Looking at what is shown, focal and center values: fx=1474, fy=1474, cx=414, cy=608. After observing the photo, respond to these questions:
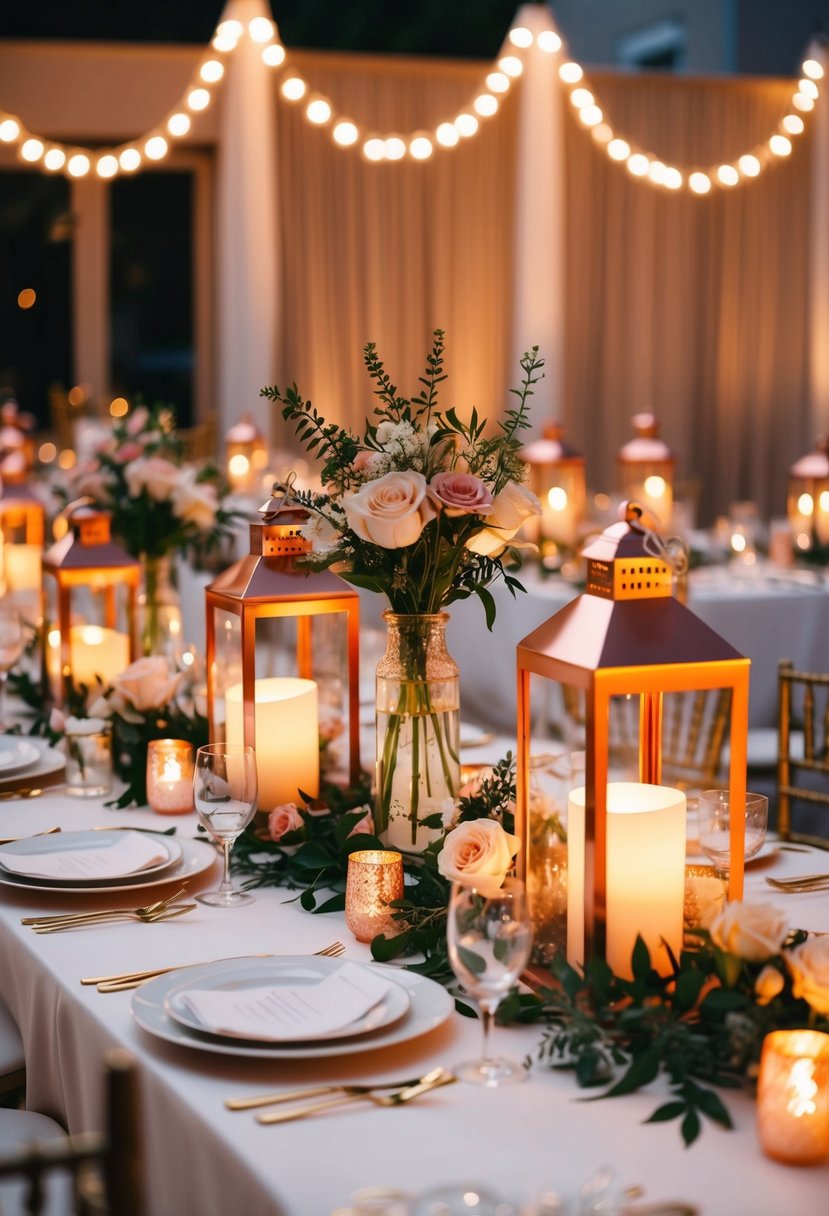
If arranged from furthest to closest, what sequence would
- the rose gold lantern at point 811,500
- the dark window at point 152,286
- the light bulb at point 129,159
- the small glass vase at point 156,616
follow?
the dark window at point 152,286 → the light bulb at point 129,159 → the rose gold lantern at point 811,500 → the small glass vase at point 156,616

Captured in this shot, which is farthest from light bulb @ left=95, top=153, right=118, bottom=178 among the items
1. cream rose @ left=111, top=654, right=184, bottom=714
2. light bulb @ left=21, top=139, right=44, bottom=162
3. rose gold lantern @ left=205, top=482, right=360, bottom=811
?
rose gold lantern @ left=205, top=482, right=360, bottom=811

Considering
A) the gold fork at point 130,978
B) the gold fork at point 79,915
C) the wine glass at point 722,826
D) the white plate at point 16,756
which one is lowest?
the gold fork at point 130,978

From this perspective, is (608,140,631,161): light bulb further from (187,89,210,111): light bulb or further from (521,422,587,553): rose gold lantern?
(521,422,587,553): rose gold lantern

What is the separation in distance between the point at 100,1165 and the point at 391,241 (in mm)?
9293

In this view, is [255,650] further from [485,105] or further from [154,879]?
[485,105]

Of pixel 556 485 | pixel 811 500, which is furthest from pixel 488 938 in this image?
pixel 811 500

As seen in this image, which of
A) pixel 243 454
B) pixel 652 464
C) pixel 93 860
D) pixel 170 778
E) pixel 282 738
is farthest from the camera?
pixel 243 454

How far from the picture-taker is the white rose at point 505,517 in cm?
177

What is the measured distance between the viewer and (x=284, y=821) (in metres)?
1.97

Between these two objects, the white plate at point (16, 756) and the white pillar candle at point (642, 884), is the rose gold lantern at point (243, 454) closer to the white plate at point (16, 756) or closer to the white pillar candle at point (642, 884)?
the white plate at point (16, 756)

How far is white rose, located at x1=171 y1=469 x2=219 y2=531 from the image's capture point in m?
3.00

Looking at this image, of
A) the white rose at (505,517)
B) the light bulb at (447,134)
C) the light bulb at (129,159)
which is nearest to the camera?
the white rose at (505,517)

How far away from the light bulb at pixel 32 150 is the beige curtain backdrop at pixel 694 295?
4525mm

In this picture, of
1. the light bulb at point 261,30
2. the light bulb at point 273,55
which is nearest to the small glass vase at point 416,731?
the light bulb at point 273,55
